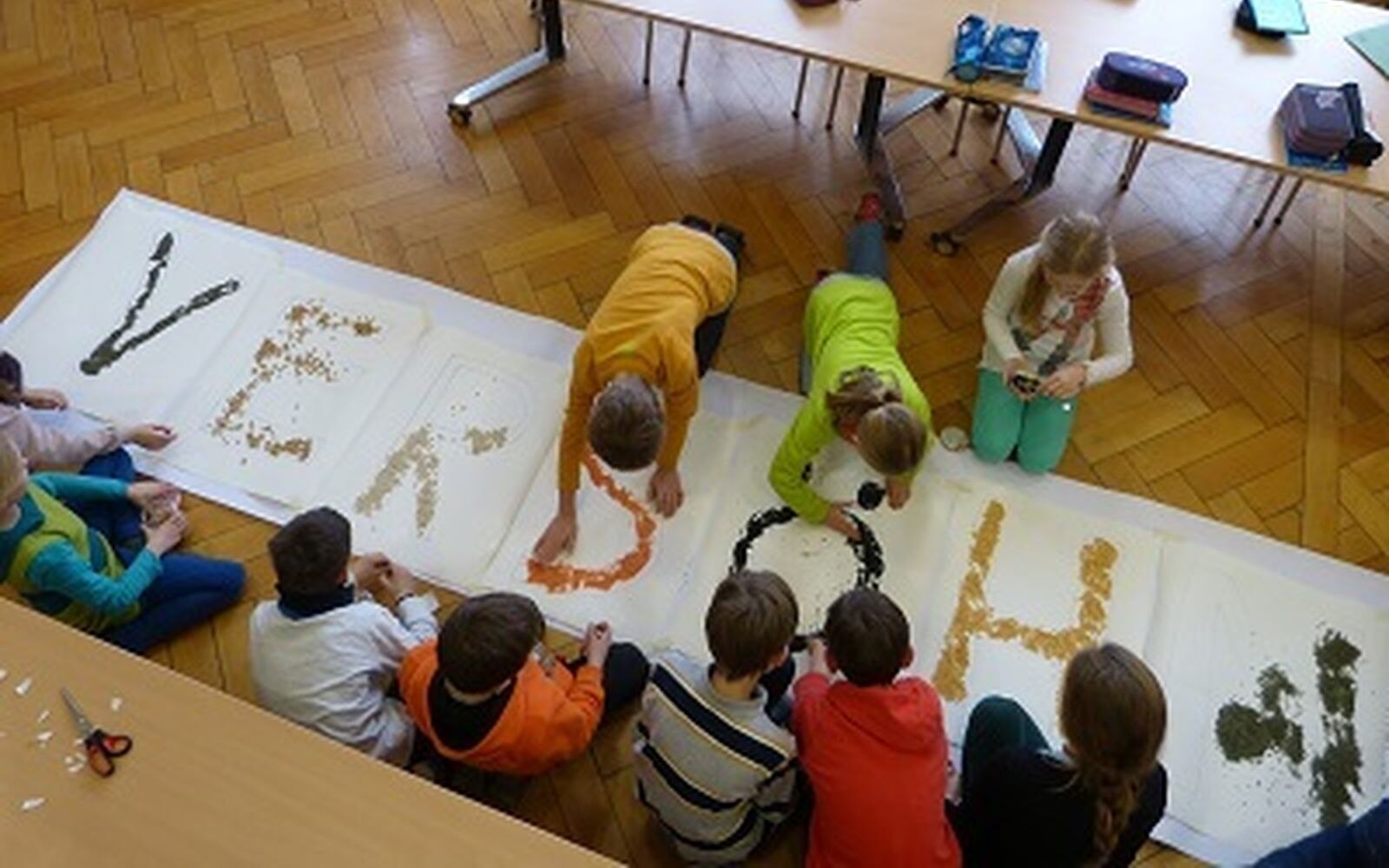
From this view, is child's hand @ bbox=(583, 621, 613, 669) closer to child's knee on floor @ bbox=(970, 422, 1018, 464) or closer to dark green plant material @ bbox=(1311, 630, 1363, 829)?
child's knee on floor @ bbox=(970, 422, 1018, 464)

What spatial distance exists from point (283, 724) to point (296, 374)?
116cm

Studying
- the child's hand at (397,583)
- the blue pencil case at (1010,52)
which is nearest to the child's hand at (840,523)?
the child's hand at (397,583)

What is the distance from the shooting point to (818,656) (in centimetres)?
191

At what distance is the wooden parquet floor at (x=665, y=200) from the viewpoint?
7.93ft

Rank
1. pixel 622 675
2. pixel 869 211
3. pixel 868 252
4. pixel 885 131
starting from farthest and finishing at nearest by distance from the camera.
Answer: pixel 885 131, pixel 869 211, pixel 868 252, pixel 622 675

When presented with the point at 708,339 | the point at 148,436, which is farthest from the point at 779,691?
the point at 148,436

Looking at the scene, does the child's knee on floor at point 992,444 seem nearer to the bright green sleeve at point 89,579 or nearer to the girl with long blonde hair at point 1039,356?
the girl with long blonde hair at point 1039,356

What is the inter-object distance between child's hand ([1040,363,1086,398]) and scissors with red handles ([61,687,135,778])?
1706 millimetres

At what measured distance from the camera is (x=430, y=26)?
123 inches

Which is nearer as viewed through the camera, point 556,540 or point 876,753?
point 876,753

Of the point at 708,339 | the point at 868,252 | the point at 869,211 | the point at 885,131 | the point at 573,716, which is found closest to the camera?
the point at 573,716

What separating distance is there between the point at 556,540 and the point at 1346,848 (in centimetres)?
142

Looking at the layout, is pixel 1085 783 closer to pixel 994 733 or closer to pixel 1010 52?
pixel 994 733

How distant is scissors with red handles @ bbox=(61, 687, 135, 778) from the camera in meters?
1.36
